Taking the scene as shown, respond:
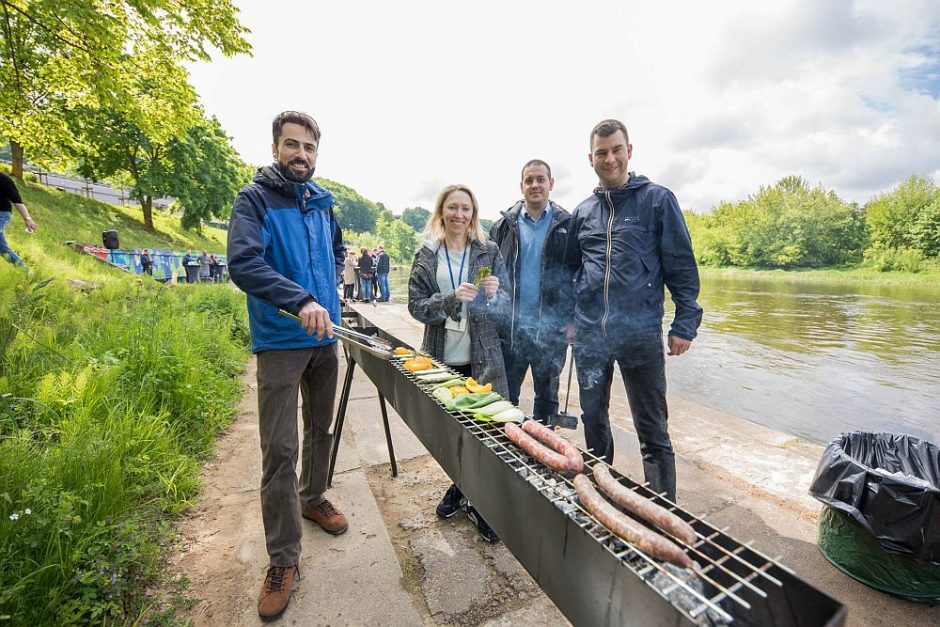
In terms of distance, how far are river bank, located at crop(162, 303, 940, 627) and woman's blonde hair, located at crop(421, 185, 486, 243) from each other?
201 centimetres

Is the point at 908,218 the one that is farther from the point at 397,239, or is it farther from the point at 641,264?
the point at 397,239

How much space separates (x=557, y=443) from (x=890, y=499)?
1.83 m

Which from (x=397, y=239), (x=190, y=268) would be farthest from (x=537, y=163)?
(x=397, y=239)

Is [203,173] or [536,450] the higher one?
[203,173]

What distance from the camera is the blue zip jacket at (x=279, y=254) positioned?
1.86m

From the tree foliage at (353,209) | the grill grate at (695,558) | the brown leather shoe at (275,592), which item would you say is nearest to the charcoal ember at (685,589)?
the grill grate at (695,558)

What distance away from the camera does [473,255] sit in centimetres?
287

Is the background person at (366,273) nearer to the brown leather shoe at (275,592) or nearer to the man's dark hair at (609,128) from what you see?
the man's dark hair at (609,128)

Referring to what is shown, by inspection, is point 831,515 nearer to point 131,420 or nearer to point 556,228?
point 556,228

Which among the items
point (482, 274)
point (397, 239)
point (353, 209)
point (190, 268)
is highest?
point (353, 209)

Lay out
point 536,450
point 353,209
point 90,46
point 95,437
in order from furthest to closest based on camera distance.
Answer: point 353,209 < point 90,46 < point 95,437 < point 536,450

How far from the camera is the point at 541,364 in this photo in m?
3.38

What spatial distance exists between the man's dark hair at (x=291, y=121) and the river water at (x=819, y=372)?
645cm

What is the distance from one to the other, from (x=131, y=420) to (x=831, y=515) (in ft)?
15.8
